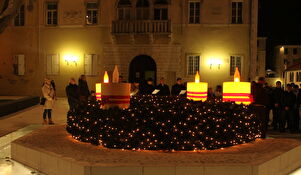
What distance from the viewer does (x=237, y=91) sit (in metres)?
7.87

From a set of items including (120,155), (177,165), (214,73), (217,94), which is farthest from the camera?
(214,73)

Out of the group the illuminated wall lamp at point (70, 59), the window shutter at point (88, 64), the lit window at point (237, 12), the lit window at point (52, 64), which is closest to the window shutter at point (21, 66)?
the lit window at point (52, 64)

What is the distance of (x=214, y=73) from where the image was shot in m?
25.3

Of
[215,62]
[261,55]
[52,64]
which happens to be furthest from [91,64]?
[261,55]

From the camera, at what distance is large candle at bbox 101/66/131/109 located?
6906 millimetres

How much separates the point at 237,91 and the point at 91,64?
64.5 ft

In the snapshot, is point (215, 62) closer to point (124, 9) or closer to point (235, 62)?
point (235, 62)

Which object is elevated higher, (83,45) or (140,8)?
(140,8)

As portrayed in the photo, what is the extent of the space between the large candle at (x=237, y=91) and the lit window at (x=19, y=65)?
2245 centimetres

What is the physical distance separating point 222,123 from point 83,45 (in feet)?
67.6

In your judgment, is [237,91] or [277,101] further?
[277,101]

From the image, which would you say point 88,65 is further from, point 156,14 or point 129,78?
point 156,14

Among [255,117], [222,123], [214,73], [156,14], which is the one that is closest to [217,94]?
[255,117]

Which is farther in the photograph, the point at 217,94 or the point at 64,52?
the point at 64,52
